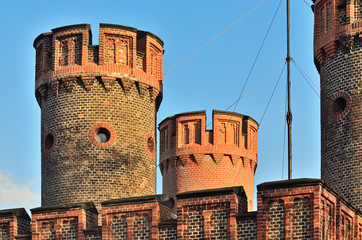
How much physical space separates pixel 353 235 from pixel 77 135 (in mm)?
12768

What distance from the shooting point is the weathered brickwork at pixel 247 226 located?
3594cm

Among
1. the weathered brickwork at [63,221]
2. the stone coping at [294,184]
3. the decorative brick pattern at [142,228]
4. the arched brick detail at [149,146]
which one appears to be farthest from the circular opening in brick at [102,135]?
the stone coping at [294,184]

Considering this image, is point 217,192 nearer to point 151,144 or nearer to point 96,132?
point 96,132

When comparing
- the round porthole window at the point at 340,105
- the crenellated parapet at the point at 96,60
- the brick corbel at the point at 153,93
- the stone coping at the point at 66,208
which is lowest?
the stone coping at the point at 66,208

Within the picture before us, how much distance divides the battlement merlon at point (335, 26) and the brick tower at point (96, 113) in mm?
7254

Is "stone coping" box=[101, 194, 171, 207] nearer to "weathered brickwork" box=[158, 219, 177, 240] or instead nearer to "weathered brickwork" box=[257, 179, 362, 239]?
"weathered brickwork" box=[158, 219, 177, 240]

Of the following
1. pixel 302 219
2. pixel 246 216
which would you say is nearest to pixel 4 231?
pixel 246 216

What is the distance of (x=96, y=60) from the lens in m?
45.9

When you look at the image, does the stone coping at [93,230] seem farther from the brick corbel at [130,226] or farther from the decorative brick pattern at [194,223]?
the decorative brick pattern at [194,223]

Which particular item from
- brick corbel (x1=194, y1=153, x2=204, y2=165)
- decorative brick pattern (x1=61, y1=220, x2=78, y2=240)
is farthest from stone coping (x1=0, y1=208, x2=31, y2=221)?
brick corbel (x1=194, y1=153, x2=204, y2=165)

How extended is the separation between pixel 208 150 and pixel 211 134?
0.86m

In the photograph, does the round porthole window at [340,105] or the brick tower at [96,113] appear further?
the brick tower at [96,113]

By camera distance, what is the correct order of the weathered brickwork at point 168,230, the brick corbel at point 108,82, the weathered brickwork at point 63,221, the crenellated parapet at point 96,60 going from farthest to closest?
the crenellated parapet at point 96,60 → the brick corbel at point 108,82 → the weathered brickwork at point 63,221 → the weathered brickwork at point 168,230

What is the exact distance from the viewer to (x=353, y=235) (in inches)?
1497
